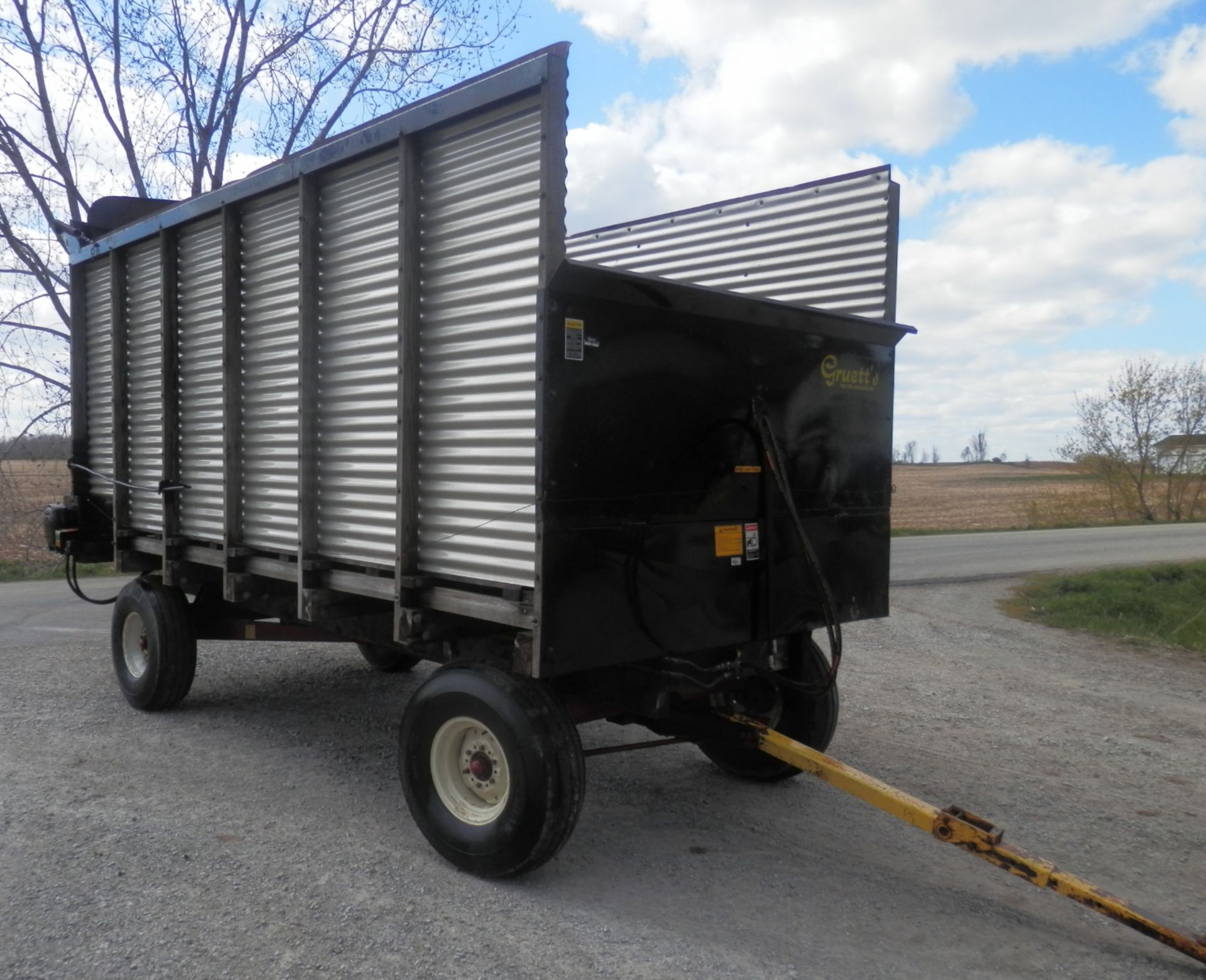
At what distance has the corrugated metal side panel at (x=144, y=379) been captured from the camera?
21.2 ft

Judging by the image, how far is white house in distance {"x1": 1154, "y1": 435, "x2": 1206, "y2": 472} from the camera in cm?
2758

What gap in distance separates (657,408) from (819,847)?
207 cm

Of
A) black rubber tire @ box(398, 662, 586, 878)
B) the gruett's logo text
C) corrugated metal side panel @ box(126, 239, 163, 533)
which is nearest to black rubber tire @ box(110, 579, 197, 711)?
corrugated metal side panel @ box(126, 239, 163, 533)

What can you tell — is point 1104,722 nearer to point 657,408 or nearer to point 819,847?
point 819,847

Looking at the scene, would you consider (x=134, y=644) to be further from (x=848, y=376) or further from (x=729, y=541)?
(x=848, y=376)

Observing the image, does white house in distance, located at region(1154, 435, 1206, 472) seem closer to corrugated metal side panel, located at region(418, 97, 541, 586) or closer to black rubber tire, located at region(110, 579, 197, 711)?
black rubber tire, located at region(110, 579, 197, 711)

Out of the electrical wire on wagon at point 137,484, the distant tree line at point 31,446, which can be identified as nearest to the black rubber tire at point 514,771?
the electrical wire on wagon at point 137,484

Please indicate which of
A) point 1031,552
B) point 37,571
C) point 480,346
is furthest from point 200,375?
point 1031,552

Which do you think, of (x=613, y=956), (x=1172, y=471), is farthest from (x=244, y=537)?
(x=1172, y=471)

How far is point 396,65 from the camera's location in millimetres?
15180

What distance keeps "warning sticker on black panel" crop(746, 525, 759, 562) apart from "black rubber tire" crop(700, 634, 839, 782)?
772 millimetres

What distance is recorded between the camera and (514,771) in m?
3.95

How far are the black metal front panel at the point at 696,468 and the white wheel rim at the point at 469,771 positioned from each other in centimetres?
58

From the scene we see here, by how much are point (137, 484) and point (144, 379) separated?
2.30 ft
